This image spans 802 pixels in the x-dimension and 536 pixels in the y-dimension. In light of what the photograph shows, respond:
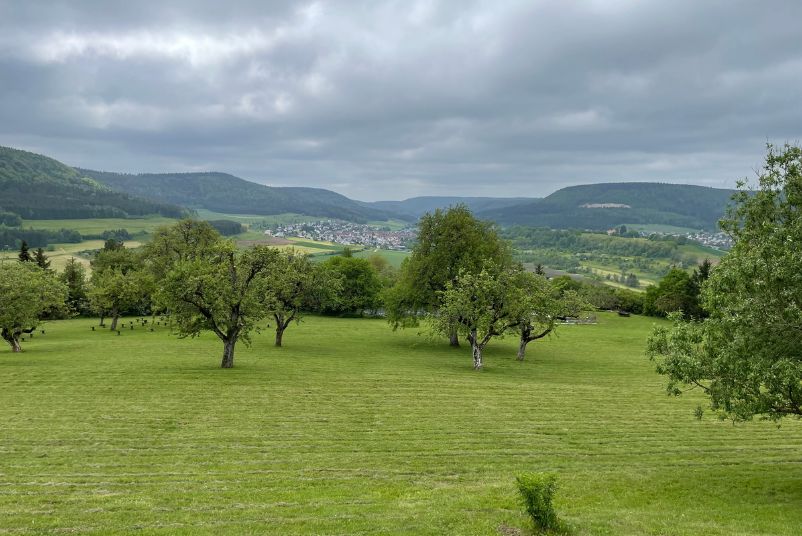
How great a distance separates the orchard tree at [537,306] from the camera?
56250 millimetres

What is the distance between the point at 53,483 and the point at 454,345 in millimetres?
55451

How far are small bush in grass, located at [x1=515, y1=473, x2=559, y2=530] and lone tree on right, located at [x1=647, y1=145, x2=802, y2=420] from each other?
32.9 feet

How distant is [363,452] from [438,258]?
46441 millimetres

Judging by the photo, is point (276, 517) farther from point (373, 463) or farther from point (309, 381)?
point (309, 381)

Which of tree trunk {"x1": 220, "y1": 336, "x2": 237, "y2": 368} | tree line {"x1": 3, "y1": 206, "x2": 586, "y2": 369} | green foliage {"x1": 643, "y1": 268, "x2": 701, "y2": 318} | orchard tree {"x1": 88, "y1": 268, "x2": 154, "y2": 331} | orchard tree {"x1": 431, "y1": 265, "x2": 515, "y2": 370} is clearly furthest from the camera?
green foliage {"x1": 643, "y1": 268, "x2": 701, "y2": 318}

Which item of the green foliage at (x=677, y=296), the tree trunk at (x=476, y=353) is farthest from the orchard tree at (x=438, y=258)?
the green foliage at (x=677, y=296)

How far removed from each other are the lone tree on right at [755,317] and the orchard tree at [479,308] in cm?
2933

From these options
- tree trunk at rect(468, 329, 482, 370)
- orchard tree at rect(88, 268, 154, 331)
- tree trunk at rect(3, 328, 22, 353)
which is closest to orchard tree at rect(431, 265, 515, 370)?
tree trunk at rect(468, 329, 482, 370)

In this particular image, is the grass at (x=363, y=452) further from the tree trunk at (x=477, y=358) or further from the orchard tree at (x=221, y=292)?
the orchard tree at (x=221, y=292)

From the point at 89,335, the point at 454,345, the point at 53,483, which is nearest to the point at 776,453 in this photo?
the point at 53,483

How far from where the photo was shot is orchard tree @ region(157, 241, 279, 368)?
46219 millimetres

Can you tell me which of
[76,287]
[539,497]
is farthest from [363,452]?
[76,287]

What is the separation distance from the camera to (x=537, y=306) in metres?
58.2

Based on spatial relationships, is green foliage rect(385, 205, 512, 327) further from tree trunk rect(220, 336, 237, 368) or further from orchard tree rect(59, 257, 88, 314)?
orchard tree rect(59, 257, 88, 314)
